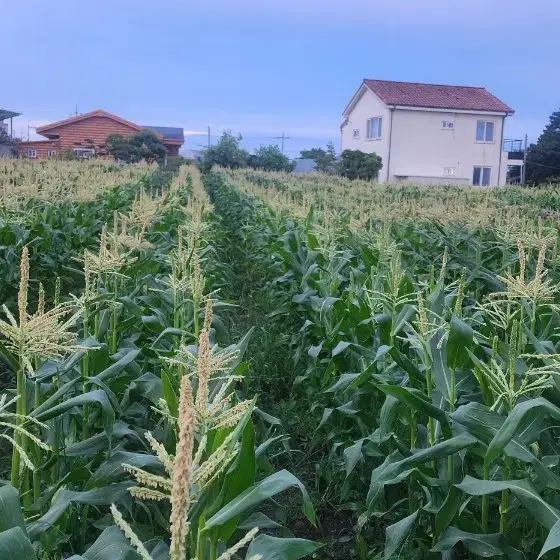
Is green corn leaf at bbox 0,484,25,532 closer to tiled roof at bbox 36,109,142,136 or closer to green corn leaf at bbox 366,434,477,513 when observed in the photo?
green corn leaf at bbox 366,434,477,513

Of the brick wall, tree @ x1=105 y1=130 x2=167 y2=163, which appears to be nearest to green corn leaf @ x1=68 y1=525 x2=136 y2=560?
tree @ x1=105 y1=130 x2=167 y2=163

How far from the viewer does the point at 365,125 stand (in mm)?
42156

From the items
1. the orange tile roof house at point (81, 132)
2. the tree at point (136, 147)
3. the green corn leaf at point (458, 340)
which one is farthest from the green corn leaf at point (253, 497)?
the orange tile roof house at point (81, 132)

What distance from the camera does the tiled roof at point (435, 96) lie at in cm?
3894

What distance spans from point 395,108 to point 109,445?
38.0m

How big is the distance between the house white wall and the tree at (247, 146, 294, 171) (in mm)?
10532

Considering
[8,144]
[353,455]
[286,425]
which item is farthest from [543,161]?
[353,455]

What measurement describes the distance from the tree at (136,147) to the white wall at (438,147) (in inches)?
643

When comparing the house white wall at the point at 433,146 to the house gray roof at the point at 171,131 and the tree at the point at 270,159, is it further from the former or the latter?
the house gray roof at the point at 171,131

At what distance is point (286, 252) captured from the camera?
21.0 feet

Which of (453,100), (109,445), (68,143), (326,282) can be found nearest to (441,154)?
(453,100)

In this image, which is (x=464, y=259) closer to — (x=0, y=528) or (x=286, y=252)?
(x=286, y=252)

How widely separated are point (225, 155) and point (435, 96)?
52.1 ft

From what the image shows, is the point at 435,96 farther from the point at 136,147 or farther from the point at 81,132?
the point at 81,132
